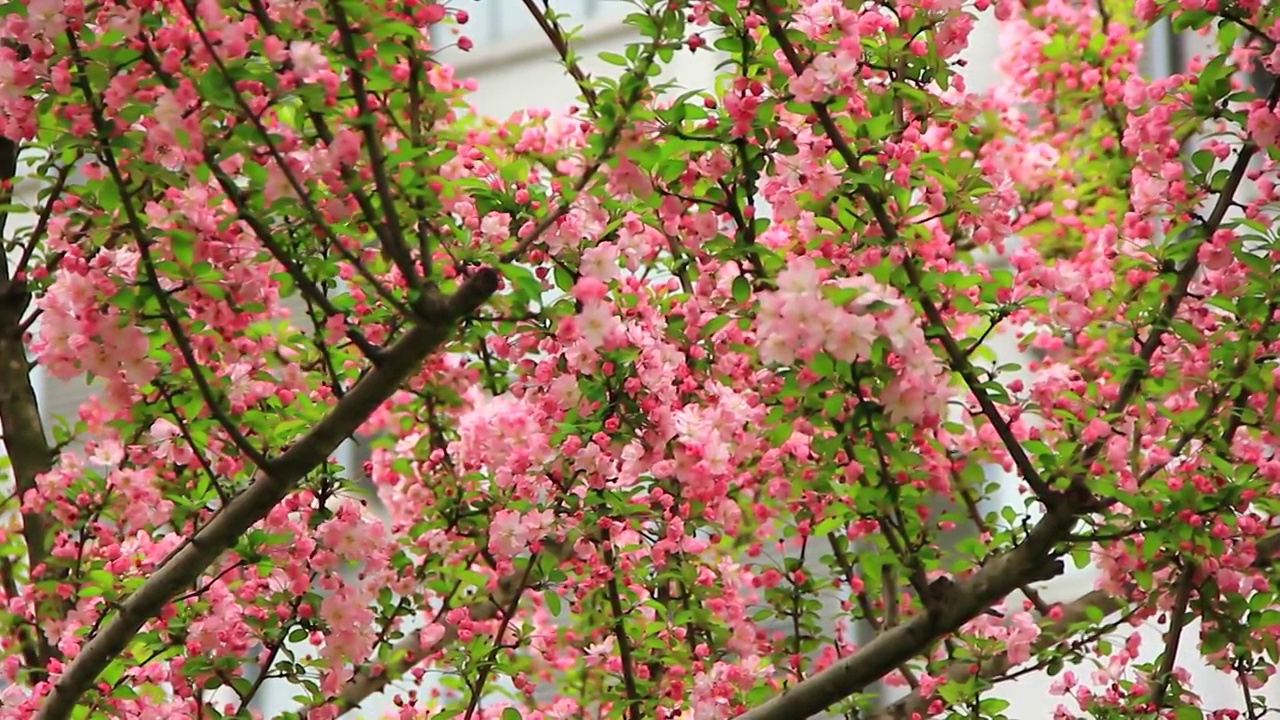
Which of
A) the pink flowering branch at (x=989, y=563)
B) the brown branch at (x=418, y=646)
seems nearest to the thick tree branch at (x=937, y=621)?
the pink flowering branch at (x=989, y=563)

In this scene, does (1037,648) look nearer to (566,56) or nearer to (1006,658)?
(1006,658)

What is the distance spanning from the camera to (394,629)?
2.29 meters

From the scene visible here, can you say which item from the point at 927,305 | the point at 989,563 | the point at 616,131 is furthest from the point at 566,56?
the point at 989,563

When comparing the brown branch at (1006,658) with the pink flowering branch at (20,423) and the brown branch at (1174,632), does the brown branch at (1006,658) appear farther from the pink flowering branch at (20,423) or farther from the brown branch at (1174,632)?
the pink flowering branch at (20,423)

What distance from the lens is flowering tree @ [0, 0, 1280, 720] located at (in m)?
1.57

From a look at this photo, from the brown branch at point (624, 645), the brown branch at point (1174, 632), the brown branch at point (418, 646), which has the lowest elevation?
the brown branch at point (1174, 632)

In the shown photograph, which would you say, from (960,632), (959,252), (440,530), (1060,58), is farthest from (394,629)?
(1060,58)

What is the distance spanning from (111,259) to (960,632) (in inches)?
48.8

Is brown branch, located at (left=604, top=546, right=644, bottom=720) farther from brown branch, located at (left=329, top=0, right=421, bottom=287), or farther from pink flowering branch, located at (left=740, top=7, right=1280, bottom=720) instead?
brown branch, located at (left=329, top=0, right=421, bottom=287)

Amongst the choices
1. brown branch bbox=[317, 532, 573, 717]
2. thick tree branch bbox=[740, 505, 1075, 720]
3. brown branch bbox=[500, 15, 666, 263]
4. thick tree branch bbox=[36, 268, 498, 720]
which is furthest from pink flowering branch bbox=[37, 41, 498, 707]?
thick tree branch bbox=[740, 505, 1075, 720]

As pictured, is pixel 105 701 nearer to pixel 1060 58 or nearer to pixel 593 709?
pixel 593 709

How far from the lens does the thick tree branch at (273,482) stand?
57.4 inches

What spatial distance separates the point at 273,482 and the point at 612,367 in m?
0.55

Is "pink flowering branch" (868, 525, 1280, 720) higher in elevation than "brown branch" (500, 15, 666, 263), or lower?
lower
